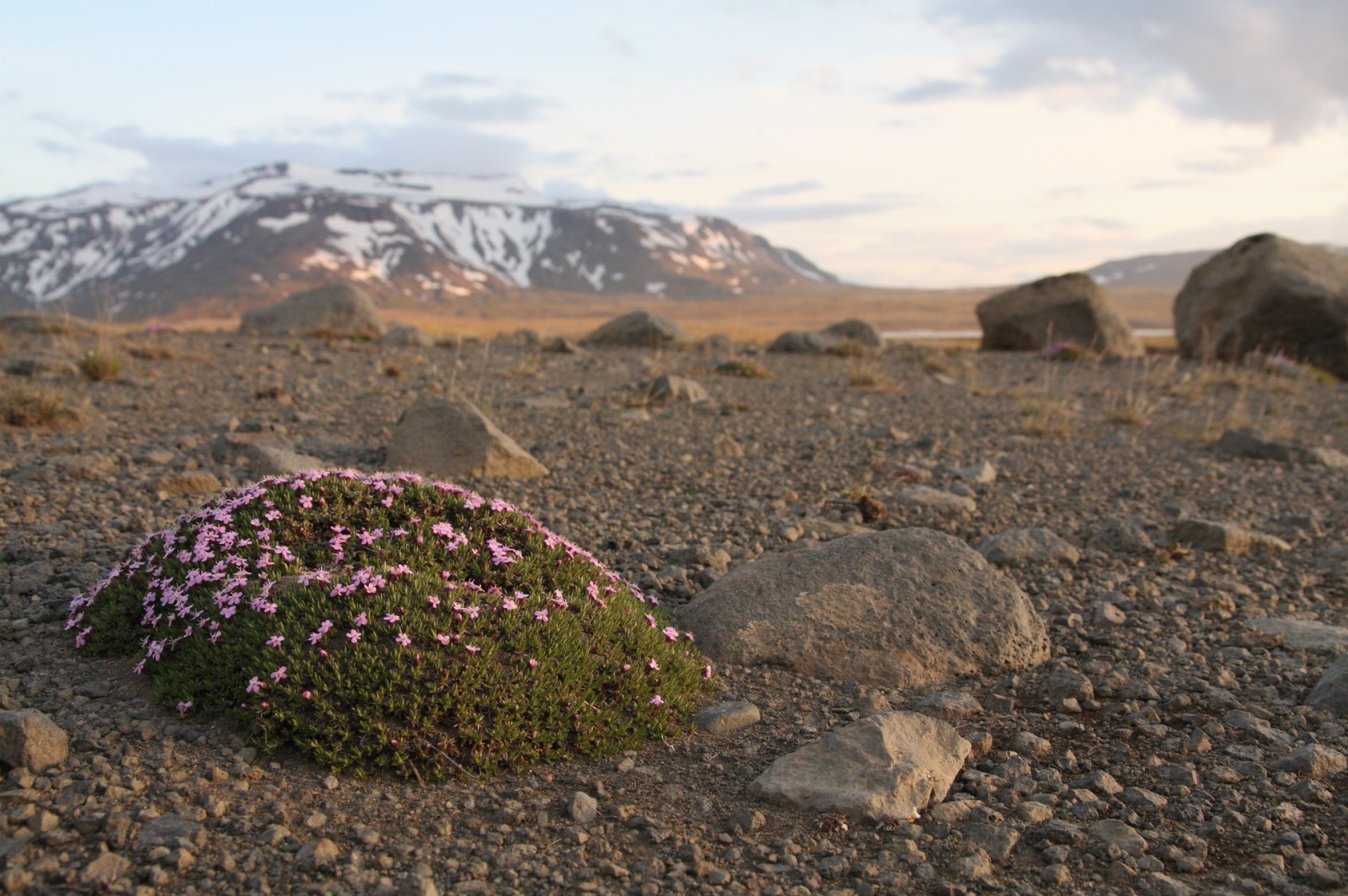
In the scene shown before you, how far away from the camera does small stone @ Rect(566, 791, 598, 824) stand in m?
4.04

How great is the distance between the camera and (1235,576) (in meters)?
7.80

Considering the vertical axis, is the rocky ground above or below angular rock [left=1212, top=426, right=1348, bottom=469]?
below

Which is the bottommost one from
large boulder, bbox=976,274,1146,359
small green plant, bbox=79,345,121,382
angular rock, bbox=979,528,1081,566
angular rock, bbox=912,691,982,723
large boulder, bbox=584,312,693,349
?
angular rock, bbox=912,691,982,723

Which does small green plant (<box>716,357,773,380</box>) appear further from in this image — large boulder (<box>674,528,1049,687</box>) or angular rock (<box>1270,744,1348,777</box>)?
angular rock (<box>1270,744,1348,777</box>)

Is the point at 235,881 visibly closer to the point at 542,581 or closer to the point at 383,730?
the point at 383,730

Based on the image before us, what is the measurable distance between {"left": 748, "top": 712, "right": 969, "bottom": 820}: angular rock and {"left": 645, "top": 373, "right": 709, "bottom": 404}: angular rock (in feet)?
35.7

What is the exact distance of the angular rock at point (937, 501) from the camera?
9352 mm

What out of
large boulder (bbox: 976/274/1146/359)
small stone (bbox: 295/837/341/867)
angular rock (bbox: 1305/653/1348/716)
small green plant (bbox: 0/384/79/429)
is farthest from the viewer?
large boulder (bbox: 976/274/1146/359)

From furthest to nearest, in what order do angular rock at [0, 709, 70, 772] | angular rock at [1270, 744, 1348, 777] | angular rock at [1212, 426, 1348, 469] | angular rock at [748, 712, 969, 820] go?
angular rock at [1212, 426, 1348, 469] < angular rock at [1270, 744, 1348, 777] < angular rock at [748, 712, 969, 820] < angular rock at [0, 709, 70, 772]

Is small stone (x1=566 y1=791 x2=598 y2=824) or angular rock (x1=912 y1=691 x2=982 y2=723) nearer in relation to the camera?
small stone (x1=566 y1=791 x2=598 y2=824)

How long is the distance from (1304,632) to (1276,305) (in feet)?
76.1

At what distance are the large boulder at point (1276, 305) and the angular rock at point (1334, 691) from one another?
22.2 meters

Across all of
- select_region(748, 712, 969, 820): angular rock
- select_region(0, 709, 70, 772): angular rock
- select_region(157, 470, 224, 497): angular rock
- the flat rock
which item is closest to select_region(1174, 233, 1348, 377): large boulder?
the flat rock

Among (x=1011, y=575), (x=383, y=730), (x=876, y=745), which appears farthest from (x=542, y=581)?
(x=1011, y=575)
